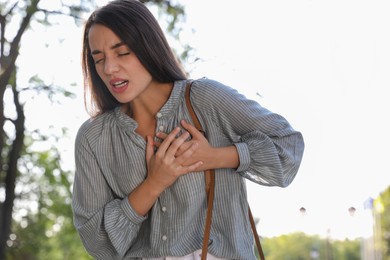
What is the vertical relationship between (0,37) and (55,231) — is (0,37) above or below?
above

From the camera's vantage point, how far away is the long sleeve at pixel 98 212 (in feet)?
10.5

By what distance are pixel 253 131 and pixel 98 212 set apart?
26.2 inches

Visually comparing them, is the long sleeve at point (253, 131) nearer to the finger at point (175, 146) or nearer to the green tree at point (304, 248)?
the finger at point (175, 146)

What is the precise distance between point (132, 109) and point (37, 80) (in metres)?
8.08

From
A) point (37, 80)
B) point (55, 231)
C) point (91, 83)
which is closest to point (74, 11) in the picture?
point (37, 80)

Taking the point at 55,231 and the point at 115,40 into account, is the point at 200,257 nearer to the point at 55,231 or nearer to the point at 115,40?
the point at 115,40

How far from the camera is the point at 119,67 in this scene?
3.15 meters

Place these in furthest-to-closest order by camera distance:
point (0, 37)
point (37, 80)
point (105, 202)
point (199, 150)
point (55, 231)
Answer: point (55, 231), point (37, 80), point (0, 37), point (105, 202), point (199, 150)

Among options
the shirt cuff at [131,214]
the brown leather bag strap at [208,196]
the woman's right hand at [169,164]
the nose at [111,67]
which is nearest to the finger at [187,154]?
the woman's right hand at [169,164]

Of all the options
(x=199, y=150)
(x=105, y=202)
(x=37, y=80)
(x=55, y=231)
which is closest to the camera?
(x=199, y=150)

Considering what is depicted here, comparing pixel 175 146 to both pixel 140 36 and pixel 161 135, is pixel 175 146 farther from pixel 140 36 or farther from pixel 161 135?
pixel 140 36

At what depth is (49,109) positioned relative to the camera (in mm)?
11906

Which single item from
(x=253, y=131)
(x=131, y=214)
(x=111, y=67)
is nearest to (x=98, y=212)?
(x=131, y=214)

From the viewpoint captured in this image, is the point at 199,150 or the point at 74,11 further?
the point at 74,11
